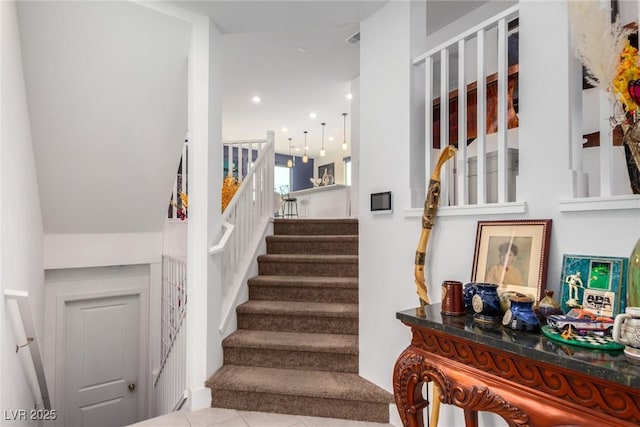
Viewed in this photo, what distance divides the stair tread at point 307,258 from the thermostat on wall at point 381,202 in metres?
1.00

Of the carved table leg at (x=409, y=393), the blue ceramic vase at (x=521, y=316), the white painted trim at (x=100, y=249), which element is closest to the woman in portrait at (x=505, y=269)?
the blue ceramic vase at (x=521, y=316)

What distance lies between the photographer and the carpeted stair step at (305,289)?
2.95 metres

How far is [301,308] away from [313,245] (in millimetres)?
889

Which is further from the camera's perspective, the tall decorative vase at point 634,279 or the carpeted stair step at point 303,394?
the carpeted stair step at point 303,394

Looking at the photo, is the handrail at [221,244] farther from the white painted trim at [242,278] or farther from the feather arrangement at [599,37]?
the feather arrangement at [599,37]

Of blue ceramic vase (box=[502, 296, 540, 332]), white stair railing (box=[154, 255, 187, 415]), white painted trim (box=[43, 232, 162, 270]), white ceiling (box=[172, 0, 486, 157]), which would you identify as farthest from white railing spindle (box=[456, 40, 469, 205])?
white painted trim (box=[43, 232, 162, 270])

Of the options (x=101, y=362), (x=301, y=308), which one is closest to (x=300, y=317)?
(x=301, y=308)

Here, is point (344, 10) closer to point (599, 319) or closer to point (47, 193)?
point (599, 319)

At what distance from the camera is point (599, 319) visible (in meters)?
1.01

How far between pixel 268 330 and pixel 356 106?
3.64 metres

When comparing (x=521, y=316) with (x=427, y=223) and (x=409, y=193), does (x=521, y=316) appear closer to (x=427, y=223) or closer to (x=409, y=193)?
(x=427, y=223)

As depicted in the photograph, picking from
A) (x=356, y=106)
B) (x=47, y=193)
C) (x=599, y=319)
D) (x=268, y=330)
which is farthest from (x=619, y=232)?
(x=356, y=106)

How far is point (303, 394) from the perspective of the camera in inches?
87.4

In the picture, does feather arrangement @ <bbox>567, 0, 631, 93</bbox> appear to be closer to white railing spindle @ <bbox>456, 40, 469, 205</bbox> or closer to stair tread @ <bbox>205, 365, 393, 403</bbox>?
white railing spindle @ <bbox>456, 40, 469, 205</bbox>
